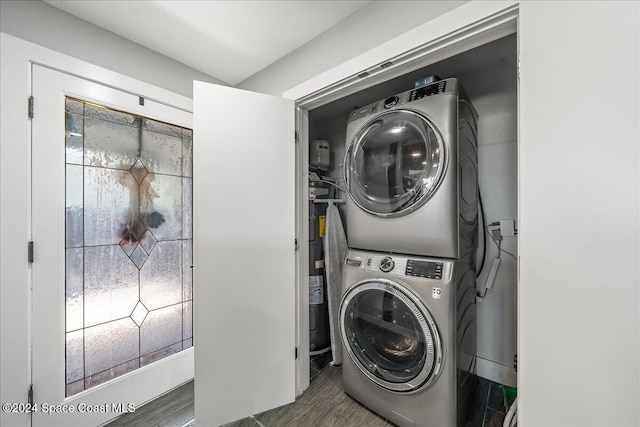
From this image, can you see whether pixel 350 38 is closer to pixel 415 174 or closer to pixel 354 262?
pixel 415 174

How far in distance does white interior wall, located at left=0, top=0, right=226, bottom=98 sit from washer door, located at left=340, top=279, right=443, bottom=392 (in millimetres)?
2062

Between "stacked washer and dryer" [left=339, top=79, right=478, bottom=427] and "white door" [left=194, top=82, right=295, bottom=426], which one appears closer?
"stacked washer and dryer" [left=339, top=79, right=478, bottom=427]

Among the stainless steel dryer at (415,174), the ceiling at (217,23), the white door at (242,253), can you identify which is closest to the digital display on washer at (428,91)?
the stainless steel dryer at (415,174)

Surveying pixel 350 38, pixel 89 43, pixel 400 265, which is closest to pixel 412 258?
pixel 400 265

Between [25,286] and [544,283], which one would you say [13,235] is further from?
[544,283]

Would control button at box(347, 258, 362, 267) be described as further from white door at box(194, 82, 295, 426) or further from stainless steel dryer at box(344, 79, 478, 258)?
white door at box(194, 82, 295, 426)

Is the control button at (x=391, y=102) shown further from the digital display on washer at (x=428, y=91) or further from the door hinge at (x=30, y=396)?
the door hinge at (x=30, y=396)

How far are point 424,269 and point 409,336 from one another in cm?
40

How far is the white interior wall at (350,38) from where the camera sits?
116 cm

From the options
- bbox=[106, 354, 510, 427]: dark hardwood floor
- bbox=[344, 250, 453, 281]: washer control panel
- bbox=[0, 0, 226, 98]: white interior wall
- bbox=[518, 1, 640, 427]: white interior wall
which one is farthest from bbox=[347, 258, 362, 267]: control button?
bbox=[0, 0, 226, 98]: white interior wall

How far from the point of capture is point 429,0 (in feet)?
3.67

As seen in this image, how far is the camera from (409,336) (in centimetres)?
135

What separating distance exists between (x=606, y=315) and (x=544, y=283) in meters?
0.15

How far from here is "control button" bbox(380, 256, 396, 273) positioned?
1386mm
